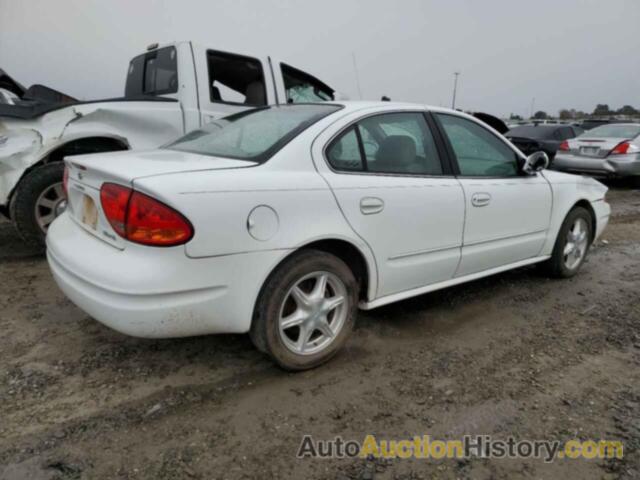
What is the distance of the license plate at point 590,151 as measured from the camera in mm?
9469

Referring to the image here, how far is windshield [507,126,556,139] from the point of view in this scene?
40.9ft

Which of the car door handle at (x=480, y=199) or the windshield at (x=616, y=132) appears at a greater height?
the windshield at (x=616, y=132)

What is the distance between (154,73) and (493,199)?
3.98 metres

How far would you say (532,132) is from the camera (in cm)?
1277

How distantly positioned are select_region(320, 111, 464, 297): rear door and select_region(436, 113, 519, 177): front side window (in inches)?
8.1

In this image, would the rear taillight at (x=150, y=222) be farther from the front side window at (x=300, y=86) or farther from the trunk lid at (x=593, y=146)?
the trunk lid at (x=593, y=146)

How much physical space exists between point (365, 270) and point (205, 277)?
1.01m

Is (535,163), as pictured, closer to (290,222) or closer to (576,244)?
(576,244)

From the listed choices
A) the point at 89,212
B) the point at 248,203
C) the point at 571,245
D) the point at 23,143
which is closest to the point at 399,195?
the point at 248,203

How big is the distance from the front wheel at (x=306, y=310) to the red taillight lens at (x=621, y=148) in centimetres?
884

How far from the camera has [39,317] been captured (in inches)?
125

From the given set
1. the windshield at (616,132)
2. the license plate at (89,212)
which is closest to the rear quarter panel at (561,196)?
the license plate at (89,212)

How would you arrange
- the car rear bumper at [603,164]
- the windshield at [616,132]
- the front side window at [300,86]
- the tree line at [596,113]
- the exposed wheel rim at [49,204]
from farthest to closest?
the tree line at [596,113] < the windshield at [616,132] < the car rear bumper at [603,164] < the front side window at [300,86] < the exposed wheel rim at [49,204]

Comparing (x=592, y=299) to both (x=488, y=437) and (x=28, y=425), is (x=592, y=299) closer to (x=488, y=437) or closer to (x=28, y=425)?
(x=488, y=437)
